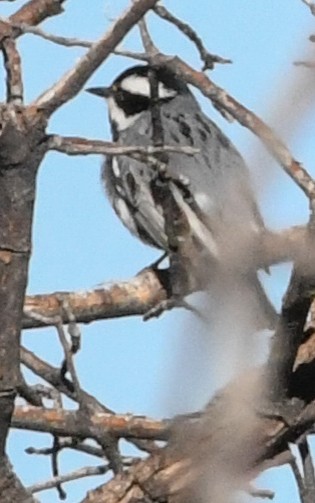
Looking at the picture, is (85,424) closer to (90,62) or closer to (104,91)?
(90,62)

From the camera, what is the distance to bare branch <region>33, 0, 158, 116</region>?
135 cm

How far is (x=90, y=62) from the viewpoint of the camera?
1.39 meters

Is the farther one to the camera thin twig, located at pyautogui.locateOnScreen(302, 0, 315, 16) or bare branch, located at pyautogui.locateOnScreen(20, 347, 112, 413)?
bare branch, located at pyautogui.locateOnScreen(20, 347, 112, 413)

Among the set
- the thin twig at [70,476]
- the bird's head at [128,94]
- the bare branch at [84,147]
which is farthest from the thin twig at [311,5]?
the bird's head at [128,94]

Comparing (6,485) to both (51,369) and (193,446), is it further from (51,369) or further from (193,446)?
(51,369)

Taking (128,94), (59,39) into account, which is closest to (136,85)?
(128,94)

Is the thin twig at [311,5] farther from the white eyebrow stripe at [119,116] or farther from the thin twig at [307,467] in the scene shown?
the white eyebrow stripe at [119,116]

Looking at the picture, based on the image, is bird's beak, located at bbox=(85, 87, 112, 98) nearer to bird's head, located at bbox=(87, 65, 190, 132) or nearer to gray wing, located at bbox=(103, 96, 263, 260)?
bird's head, located at bbox=(87, 65, 190, 132)

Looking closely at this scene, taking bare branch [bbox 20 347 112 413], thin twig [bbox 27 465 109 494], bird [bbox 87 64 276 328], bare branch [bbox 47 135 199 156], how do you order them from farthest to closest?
1. bird [bbox 87 64 276 328]
2. bare branch [bbox 20 347 112 413]
3. thin twig [bbox 27 465 109 494]
4. bare branch [bbox 47 135 199 156]

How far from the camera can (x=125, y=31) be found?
1.35 meters

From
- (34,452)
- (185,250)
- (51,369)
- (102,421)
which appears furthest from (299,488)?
(51,369)

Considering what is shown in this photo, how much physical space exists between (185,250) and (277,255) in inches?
30.4

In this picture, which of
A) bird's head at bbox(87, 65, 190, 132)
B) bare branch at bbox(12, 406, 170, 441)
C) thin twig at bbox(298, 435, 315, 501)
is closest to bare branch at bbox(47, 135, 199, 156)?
bare branch at bbox(12, 406, 170, 441)

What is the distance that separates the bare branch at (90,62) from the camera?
1.35 meters
